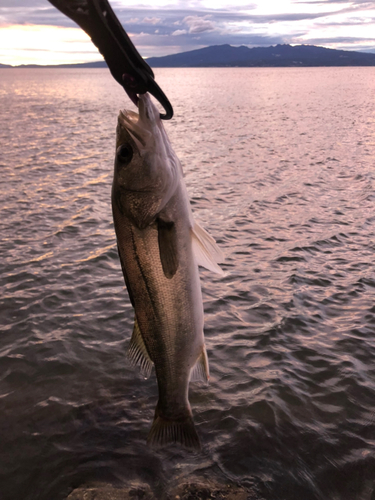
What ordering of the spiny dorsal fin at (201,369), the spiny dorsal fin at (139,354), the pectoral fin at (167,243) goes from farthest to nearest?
the spiny dorsal fin at (201,369), the spiny dorsal fin at (139,354), the pectoral fin at (167,243)

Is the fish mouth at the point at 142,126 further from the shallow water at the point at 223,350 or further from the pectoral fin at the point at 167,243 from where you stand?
the shallow water at the point at 223,350

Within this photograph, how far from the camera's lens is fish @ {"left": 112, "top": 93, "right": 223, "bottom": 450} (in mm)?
4055

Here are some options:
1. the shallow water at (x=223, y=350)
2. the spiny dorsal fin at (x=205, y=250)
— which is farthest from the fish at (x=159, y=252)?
the shallow water at (x=223, y=350)

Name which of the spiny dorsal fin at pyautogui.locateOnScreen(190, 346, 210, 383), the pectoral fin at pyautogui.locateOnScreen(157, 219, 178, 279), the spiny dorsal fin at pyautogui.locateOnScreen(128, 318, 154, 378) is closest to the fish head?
the pectoral fin at pyautogui.locateOnScreen(157, 219, 178, 279)

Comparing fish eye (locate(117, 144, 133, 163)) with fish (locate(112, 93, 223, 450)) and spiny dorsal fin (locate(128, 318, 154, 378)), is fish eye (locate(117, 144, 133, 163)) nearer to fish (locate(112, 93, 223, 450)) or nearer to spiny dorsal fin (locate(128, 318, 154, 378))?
fish (locate(112, 93, 223, 450))

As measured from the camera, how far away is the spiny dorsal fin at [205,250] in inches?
174

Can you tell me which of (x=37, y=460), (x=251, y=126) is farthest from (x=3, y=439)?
(x=251, y=126)

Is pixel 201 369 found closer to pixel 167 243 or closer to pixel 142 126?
pixel 167 243

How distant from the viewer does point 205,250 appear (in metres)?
4.51

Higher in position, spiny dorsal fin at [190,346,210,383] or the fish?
the fish

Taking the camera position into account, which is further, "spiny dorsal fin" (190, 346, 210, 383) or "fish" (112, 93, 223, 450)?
"spiny dorsal fin" (190, 346, 210, 383)

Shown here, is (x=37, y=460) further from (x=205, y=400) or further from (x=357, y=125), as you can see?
(x=357, y=125)

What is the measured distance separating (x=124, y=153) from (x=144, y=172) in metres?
0.25

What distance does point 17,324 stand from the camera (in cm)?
965
